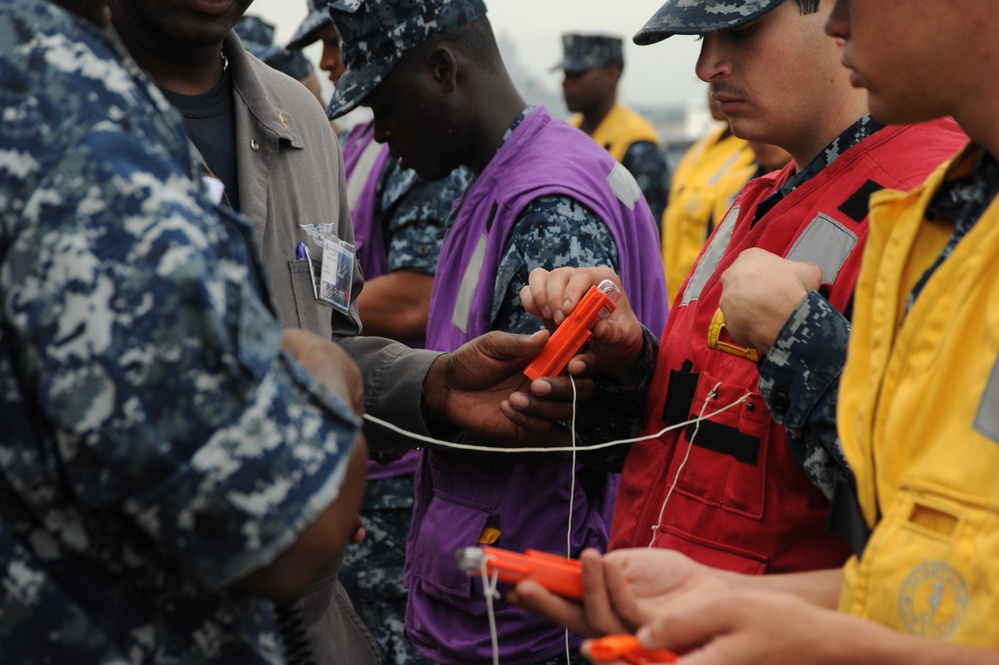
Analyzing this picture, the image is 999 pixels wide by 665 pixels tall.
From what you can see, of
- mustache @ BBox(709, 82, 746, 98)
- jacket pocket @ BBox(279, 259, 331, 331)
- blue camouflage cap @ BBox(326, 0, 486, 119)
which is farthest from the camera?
blue camouflage cap @ BBox(326, 0, 486, 119)

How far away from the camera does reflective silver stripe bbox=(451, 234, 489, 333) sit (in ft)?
9.71

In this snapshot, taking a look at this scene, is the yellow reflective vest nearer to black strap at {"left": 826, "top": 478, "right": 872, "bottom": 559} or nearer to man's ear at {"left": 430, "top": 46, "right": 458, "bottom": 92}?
black strap at {"left": 826, "top": 478, "right": 872, "bottom": 559}

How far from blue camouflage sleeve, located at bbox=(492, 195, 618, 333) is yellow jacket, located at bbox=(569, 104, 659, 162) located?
4.69 meters

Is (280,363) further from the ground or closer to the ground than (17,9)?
closer to the ground

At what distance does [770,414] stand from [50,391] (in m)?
1.32

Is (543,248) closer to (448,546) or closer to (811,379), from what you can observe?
(448,546)

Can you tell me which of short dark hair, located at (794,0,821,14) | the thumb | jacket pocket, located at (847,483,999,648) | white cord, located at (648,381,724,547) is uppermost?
short dark hair, located at (794,0,821,14)

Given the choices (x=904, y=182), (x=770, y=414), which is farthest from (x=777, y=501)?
(x=904, y=182)

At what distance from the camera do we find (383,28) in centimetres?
317

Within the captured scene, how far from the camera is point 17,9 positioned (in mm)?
1252

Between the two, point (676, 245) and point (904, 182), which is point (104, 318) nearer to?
point (904, 182)

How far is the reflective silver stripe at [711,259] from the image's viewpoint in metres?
2.35

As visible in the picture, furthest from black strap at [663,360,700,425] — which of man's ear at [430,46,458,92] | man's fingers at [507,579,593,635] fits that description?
man's ear at [430,46,458,92]

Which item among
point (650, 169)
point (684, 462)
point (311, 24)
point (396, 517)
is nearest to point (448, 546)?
point (684, 462)
